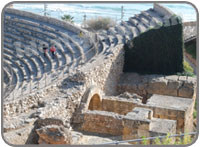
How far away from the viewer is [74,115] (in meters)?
15.7

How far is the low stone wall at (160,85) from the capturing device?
20875mm

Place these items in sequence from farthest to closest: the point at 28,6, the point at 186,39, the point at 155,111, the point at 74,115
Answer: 1. the point at 28,6
2. the point at 186,39
3. the point at 155,111
4. the point at 74,115

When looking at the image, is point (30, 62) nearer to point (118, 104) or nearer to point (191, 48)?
point (118, 104)

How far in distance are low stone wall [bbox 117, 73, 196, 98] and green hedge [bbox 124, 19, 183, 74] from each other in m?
0.80

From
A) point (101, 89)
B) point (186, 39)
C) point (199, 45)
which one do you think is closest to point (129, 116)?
point (199, 45)

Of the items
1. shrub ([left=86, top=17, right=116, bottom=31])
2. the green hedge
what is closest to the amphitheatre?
the green hedge

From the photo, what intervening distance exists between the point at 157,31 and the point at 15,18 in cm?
1266

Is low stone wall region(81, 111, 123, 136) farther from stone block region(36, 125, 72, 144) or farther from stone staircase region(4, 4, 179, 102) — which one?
stone block region(36, 125, 72, 144)

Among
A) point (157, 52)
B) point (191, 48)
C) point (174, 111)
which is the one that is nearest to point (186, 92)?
point (157, 52)

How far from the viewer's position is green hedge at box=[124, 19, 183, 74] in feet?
73.7

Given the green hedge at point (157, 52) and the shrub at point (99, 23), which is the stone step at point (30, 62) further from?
the shrub at point (99, 23)

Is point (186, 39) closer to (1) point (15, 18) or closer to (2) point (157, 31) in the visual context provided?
(2) point (157, 31)

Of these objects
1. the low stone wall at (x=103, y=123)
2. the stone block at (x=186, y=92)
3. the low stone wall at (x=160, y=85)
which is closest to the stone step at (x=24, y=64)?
the low stone wall at (x=160, y=85)

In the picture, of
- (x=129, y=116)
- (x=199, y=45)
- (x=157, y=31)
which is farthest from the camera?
(x=157, y=31)
